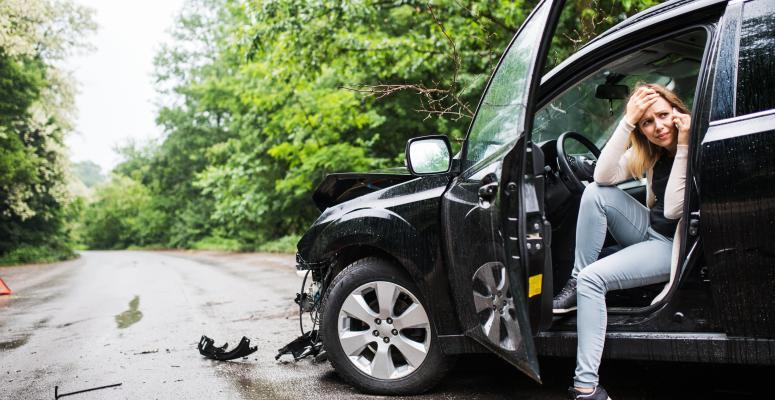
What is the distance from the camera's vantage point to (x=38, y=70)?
2555 centimetres

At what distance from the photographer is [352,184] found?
4.07m

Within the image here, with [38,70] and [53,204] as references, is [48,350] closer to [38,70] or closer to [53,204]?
[38,70]

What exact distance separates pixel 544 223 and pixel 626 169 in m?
0.67

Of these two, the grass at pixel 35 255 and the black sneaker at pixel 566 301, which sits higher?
the black sneaker at pixel 566 301

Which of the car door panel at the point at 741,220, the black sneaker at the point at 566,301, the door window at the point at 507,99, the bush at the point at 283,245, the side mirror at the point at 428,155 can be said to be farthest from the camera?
the bush at the point at 283,245

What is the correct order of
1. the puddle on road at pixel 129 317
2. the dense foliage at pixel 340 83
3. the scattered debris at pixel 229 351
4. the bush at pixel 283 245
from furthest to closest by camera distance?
1. the bush at pixel 283 245
2. the dense foliage at pixel 340 83
3. the puddle on road at pixel 129 317
4. the scattered debris at pixel 229 351

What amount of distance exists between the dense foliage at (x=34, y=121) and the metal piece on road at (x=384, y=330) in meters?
21.9

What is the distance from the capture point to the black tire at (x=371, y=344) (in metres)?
3.39

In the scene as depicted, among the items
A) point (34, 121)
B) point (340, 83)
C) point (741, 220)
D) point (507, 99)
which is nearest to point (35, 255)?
point (34, 121)

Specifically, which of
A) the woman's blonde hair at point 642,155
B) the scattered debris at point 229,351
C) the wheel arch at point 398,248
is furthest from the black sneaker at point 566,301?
the scattered debris at point 229,351

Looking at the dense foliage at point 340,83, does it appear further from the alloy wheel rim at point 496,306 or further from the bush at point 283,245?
the alloy wheel rim at point 496,306

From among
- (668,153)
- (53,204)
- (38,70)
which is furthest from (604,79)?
(53,204)

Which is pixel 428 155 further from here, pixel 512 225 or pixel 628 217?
pixel 628 217

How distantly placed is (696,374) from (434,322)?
1.64 meters
